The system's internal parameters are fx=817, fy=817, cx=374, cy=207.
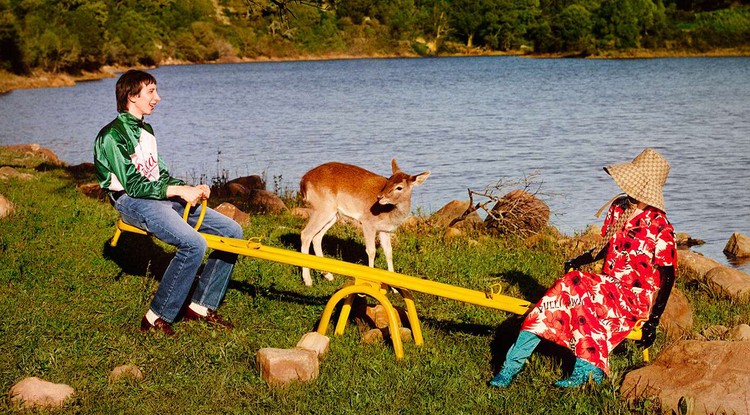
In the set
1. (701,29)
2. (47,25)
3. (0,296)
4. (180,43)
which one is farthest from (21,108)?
(701,29)

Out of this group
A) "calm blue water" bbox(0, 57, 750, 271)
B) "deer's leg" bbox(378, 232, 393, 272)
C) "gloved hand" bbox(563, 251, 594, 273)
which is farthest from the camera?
"calm blue water" bbox(0, 57, 750, 271)

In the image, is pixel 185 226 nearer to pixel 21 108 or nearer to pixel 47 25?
pixel 21 108

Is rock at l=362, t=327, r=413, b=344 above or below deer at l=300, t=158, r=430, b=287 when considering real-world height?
below

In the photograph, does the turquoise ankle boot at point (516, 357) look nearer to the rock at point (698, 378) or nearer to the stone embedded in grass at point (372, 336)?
the rock at point (698, 378)

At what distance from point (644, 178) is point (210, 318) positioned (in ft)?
13.9

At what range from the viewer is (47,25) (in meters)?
73.2

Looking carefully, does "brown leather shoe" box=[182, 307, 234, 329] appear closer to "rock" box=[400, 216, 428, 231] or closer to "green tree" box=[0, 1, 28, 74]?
"rock" box=[400, 216, 428, 231]

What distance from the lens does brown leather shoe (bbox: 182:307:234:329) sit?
7.94 meters

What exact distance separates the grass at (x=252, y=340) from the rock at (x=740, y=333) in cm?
58

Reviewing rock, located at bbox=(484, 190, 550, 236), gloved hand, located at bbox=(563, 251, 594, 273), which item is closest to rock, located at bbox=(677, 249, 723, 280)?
rock, located at bbox=(484, 190, 550, 236)

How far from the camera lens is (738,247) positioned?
14.3m

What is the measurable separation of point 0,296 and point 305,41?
11778 centimetres

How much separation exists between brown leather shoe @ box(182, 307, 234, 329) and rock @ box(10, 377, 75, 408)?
1.87 m

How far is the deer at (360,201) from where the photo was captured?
31.6 ft
